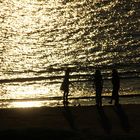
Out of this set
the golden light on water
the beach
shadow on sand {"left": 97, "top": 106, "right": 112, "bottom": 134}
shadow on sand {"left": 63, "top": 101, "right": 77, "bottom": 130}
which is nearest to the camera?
the beach

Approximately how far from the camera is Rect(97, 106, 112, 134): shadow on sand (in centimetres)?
2488

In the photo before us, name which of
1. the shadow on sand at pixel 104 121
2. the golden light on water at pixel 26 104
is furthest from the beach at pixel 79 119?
the golden light on water at pixel 26 104

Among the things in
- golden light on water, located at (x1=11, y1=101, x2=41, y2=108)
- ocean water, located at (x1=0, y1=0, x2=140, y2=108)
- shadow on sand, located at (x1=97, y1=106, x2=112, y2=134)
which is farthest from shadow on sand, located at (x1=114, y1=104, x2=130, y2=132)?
golden light on water, located at (x1=11, y1=101, x2=41, y2=108)

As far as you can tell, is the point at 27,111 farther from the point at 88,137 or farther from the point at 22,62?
the point at 22,62

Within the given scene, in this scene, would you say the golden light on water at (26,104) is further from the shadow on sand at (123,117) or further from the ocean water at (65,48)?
the shadow on sand at (123,117)

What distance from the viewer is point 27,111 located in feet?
97.3

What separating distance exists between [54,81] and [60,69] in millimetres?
7075

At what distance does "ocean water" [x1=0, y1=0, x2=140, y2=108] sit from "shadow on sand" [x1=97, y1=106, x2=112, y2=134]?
16.6ft

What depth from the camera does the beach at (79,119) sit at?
2469cm

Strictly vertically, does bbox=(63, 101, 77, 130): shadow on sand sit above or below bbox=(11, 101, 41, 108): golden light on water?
above

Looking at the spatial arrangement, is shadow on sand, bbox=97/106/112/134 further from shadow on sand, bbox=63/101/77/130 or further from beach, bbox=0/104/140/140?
shadow on sand, bbox=63/101/77/130

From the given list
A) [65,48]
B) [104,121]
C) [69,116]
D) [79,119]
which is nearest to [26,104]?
[69,116]

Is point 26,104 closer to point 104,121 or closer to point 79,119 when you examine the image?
point 79,119

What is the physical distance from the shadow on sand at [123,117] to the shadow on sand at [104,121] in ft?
2.14
